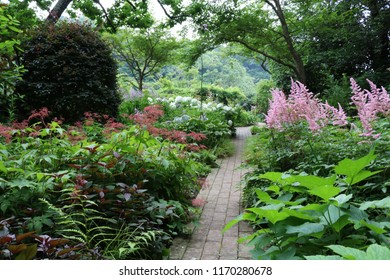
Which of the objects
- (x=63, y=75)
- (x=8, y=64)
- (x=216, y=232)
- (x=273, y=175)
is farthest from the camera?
(x=63, y=75)

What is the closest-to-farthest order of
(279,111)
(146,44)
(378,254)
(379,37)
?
(378,254), (279,111), (379,37), (146,44)

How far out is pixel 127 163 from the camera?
2371 mm

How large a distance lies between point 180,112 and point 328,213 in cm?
661

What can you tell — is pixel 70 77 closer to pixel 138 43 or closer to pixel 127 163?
pixel 127 163

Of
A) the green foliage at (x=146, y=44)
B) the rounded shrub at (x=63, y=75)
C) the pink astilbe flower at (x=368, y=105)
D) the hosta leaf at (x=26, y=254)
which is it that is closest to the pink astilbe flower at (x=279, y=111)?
the pink astilbe flower at (x=368, y=105)

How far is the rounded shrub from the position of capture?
4906 millimetres

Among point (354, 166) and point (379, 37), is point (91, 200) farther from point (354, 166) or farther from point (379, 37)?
point (379, 37)

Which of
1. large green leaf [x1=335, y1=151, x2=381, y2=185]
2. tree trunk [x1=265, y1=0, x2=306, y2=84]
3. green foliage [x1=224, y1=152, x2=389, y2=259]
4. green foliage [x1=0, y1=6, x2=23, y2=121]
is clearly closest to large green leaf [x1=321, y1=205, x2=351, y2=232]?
green foliage [x1=224, y1=152, x2=389, y2=259]

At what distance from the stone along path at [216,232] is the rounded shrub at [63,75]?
245 cm

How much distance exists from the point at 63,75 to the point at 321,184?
15.3 ft

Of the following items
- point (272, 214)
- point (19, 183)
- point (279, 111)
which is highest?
point (279, 111)

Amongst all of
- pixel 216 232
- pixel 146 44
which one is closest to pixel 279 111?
pixel 216 232

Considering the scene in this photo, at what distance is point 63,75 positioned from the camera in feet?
16.1
